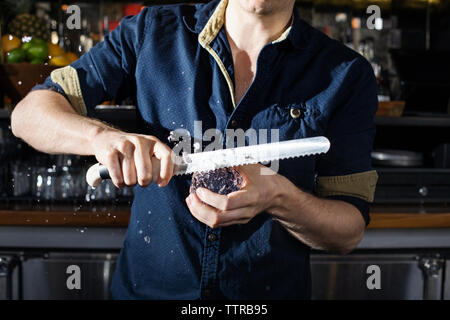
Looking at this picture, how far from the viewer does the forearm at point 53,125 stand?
1.53 ft

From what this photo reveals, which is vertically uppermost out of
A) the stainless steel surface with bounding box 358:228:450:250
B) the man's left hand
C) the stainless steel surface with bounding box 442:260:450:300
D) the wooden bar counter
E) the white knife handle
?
the white knife handle

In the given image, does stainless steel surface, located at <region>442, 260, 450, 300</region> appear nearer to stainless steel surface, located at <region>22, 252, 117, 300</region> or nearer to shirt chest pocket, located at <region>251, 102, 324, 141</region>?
shirt chest pocket, located at <region>251, 102, 324, 141</region>

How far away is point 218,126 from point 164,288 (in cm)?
26

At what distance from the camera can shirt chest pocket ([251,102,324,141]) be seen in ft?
2.10

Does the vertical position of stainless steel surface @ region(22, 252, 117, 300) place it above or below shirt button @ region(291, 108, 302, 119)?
below

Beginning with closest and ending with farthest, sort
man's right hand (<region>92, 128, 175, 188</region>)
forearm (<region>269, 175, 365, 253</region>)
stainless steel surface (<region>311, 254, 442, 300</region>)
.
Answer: man's right hand (<region>92, 128, 175, 188</region>), forearm (<region>269, 175, 365, 253</region>), stainless steel surface (<region>311, 254, 442, 300</region>)

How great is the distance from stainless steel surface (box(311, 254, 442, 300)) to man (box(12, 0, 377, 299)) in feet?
1.22

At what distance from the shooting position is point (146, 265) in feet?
2.23

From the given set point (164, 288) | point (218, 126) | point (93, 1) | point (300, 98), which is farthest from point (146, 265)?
point (93, 1)

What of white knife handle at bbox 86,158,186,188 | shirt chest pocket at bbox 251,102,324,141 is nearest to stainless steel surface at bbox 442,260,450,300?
shirt chest pocket at bbox 251,102,324,141

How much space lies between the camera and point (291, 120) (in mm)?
649

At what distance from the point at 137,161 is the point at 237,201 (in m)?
0.12

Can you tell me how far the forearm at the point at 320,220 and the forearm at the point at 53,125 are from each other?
0.24 meters
